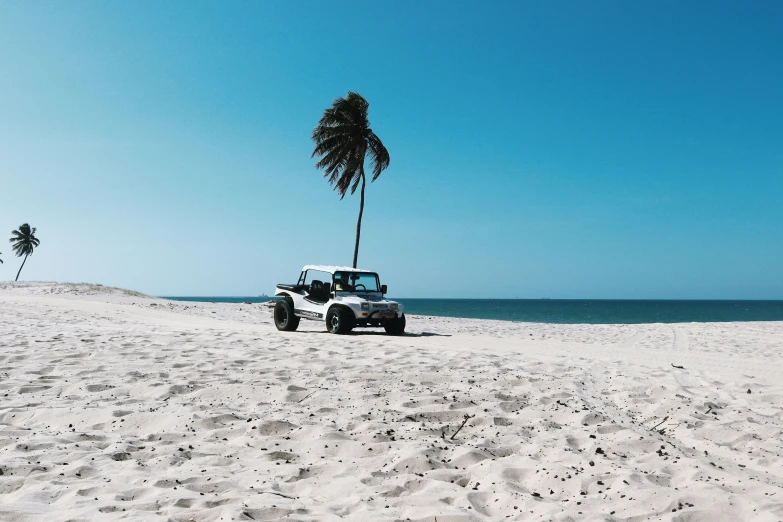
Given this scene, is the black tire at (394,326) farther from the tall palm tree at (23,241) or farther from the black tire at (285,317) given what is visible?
the tall palm tree at (23,241)

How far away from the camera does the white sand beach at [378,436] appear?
12.2 feet

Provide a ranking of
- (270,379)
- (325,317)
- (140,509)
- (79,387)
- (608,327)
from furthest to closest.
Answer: (608,327) < (325,317) < (270,379) < (79,387) < (140,509)

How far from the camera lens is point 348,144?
30.6 metres

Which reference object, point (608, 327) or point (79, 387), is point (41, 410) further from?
point (608, 327)

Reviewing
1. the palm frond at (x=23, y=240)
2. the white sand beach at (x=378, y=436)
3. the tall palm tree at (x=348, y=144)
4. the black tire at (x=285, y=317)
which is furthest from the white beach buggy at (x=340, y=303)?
the palm frond at (x=23, y=240)

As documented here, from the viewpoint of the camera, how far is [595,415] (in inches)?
234

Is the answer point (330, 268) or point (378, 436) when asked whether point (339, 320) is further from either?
point (378, 436)

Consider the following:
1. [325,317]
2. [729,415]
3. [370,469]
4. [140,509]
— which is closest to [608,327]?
[325,317]

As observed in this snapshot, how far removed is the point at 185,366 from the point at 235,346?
2048 millimetres

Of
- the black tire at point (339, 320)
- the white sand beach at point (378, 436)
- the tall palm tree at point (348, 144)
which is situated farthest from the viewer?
the tall palm tree at point (348, 144)

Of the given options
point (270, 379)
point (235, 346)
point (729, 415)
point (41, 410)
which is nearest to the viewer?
point (41, 410)

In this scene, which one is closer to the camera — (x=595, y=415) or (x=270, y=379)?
(x=595, y=415)

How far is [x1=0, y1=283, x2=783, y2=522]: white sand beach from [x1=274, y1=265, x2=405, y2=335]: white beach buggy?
4215 mm

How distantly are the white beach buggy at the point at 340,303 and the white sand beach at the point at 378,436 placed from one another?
13.8 ft
